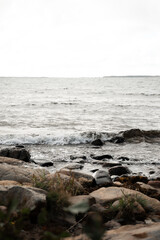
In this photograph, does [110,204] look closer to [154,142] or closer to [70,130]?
[154,142]

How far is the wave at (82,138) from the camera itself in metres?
13.9

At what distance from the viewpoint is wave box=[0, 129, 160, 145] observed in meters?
13.9

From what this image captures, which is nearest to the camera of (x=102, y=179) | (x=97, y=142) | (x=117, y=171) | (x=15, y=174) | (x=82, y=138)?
(x=15, y=174)

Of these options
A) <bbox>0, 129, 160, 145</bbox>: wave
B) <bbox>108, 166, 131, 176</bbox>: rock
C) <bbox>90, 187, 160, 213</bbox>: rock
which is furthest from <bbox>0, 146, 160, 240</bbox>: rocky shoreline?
<bbox>0, 129, 160, 145</bbox>: wave

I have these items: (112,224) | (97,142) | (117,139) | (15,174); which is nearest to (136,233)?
(112,224)

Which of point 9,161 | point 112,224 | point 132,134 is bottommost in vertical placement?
point 132,134

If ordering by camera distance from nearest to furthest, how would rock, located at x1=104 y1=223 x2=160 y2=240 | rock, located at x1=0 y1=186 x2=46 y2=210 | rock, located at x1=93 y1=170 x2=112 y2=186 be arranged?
rock, located at x1=104 y1=223 x2=160 y2=240 → rock, located at x1=0 y1=186 x2=46 y2=210 → rock, located at x1=93 y1=170 x2=112 y2=186

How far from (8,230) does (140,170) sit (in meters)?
8.73

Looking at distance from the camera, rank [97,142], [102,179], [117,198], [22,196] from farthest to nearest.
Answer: [97,142], [102,179], [117,198], [22,196]

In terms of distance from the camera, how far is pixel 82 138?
47.8 feet

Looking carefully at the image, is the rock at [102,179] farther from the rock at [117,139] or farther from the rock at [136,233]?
the rock at [117,139]

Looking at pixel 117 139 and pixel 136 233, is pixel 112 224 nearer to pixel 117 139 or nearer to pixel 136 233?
pixel 136 233

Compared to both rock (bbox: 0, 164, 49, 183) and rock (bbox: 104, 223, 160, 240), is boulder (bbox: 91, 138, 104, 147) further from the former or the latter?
rock (bbox: 104, 223, 160, 240)

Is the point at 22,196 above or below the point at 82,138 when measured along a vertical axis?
A: above
